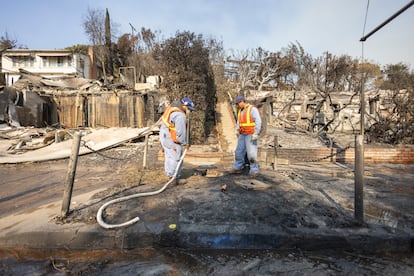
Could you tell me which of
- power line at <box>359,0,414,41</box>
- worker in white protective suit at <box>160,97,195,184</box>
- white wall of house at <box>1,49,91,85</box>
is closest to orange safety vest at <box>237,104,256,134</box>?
worker in white protective suit at <box>160,97,195,184</box>

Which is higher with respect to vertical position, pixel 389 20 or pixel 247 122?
pixel 389 20

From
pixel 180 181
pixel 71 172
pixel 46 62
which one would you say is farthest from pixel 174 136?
pixel 46 62

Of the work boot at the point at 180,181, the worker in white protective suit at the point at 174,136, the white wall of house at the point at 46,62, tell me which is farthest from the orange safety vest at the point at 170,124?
the white wall of house at the point at 46,62

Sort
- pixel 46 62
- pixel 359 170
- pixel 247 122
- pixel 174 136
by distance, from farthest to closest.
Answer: pixel 46 62
pixel 247 122
pixel 174 136
pixel 359 170

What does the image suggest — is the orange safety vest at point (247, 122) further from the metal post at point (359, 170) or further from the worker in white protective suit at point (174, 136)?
the metal post at point (359, 170)

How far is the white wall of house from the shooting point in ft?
103

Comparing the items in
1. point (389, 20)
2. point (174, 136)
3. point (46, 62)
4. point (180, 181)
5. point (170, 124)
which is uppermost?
point (46, 62)

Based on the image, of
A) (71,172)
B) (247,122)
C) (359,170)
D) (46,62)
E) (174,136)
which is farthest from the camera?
(46,62)

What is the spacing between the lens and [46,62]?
32.6 metres

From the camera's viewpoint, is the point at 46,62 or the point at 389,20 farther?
the point at 46,62

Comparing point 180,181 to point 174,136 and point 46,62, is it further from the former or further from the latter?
point 46,62

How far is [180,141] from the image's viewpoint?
15.7 ft

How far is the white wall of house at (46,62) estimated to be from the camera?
31.5 meters

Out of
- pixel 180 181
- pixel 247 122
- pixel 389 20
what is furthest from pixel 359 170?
pixel 180 181
